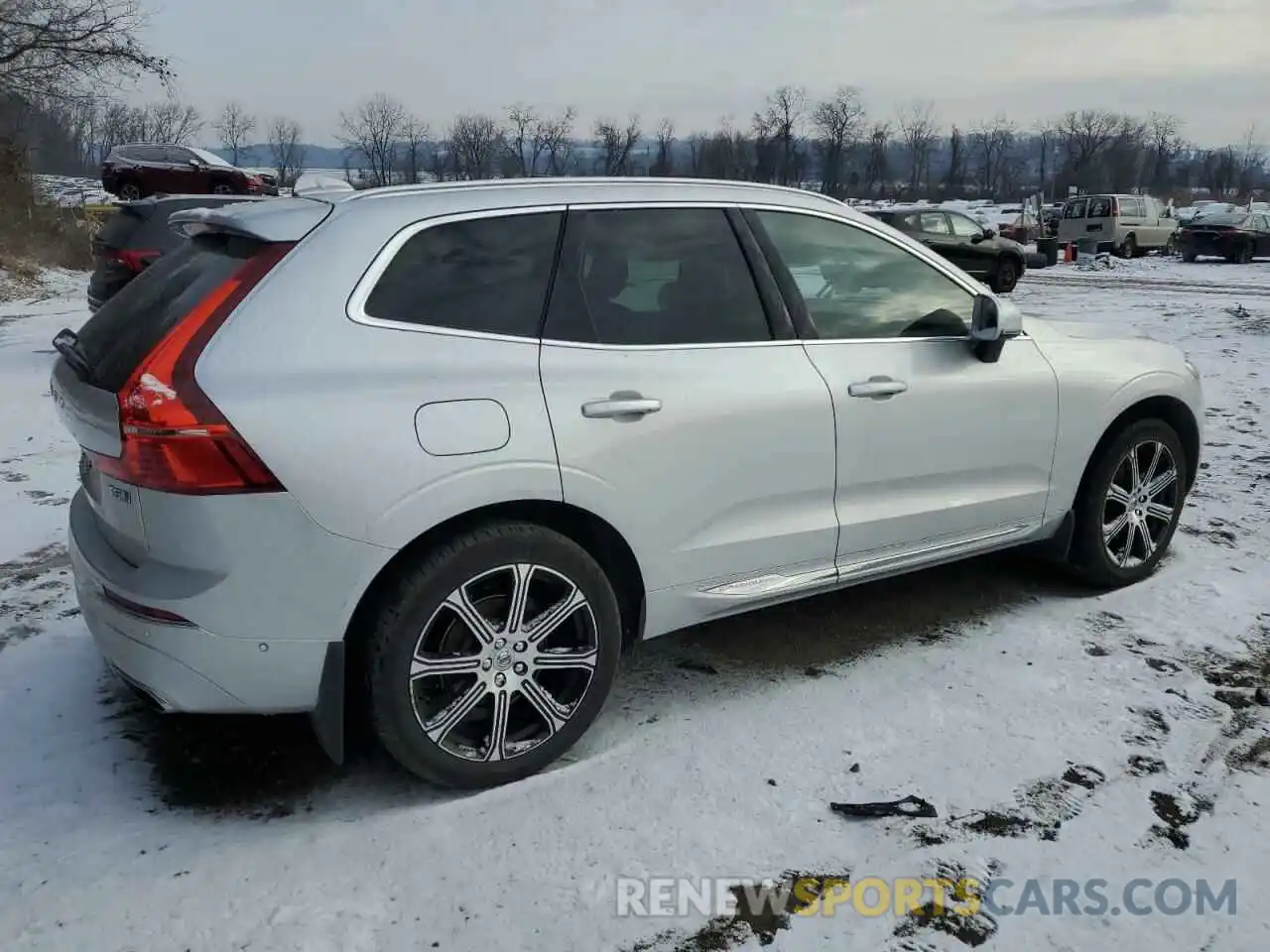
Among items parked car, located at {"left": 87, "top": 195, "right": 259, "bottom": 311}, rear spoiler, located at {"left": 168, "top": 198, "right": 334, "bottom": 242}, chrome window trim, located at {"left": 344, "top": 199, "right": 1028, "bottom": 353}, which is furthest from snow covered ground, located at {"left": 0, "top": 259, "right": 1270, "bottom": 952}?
parked car, located at {"left": 87, "top": 195, "right": 259, "bottom": 311}

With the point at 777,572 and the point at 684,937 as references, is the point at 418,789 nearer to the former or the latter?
the point at 684,937

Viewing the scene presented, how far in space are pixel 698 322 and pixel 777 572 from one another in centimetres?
88

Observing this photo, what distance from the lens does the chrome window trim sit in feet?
9.10

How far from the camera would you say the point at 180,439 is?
8.18ft

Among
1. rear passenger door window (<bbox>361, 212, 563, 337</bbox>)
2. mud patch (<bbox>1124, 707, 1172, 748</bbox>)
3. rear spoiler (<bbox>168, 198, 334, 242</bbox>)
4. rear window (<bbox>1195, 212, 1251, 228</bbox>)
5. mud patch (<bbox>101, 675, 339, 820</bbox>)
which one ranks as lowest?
mud patch (<bbox>101, 675, 339, 820</bbox>)

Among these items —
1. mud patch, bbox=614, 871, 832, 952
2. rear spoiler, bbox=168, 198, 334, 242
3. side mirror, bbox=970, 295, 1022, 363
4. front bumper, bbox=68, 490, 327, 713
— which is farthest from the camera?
side mirror, bbox=970, 295, 1022, 363

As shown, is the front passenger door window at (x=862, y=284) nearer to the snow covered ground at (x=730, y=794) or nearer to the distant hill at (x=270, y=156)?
the snow covered ground at (x=730, y=794)

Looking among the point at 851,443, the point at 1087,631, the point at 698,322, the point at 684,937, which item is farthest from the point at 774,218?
the point at 684,937

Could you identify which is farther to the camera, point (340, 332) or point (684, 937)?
point (340, 332)

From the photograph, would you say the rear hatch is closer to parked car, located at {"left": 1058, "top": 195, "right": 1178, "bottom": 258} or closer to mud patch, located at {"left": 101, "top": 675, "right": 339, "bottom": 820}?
mud patch, located at {"left": 101, "top": 675, "right": 339, "bottom": 820}

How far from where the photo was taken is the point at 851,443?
11.4 feet

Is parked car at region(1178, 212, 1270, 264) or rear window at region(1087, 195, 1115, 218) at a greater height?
rear window at region(1087, 195, 1115, 218)

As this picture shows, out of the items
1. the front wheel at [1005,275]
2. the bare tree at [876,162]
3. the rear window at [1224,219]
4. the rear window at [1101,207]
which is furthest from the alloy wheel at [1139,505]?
the bare tree at [876,162]

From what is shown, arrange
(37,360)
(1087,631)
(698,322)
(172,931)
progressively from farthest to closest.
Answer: (37,360) < (1087,631) < (698,322) < (172,931)
